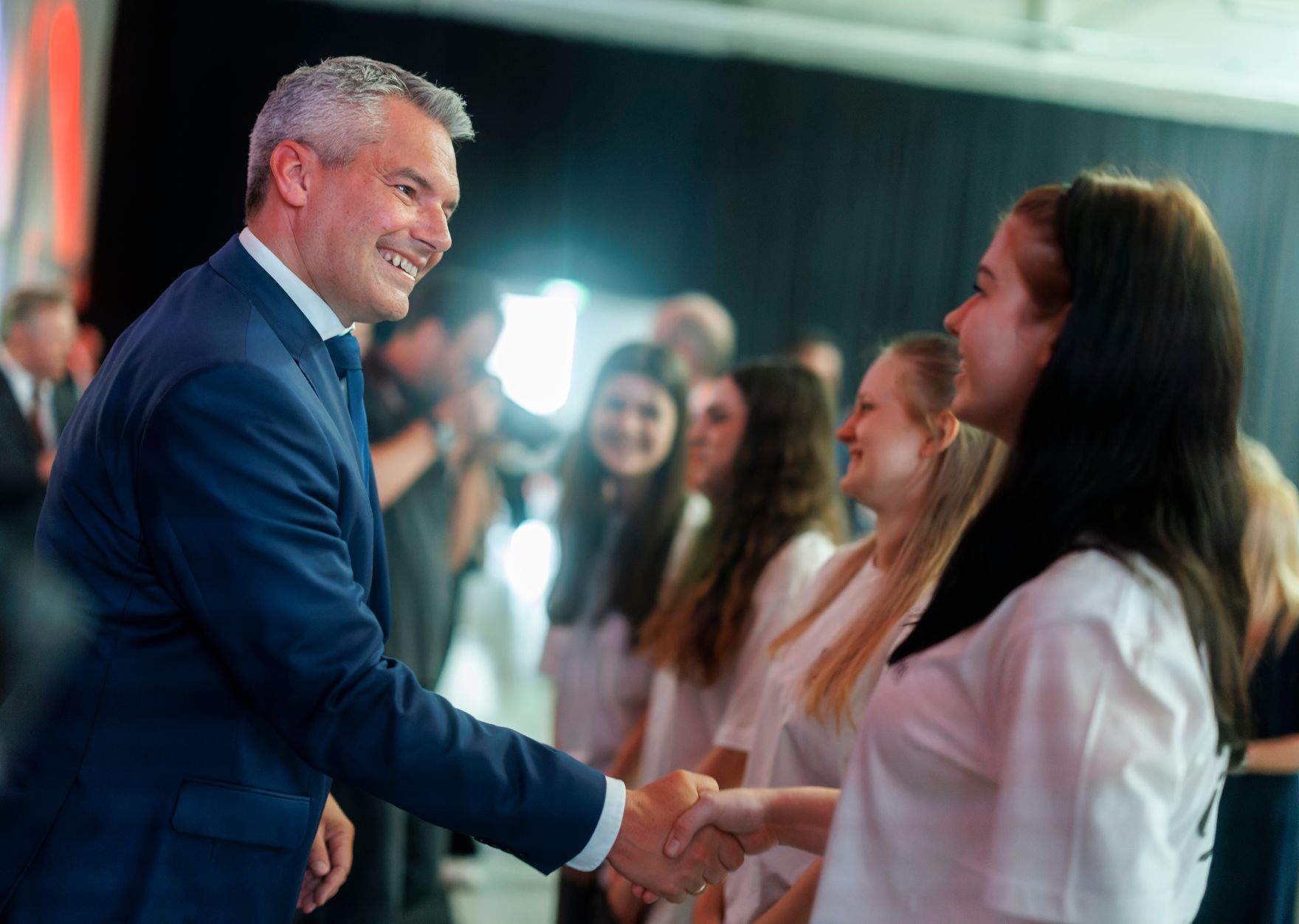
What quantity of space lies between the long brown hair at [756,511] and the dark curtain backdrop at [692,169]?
199 inches

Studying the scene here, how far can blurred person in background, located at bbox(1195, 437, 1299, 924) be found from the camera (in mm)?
2420

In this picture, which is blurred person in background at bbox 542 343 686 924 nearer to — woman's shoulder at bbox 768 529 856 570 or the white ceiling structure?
woman's shoulder at bbox 768 529 856 570

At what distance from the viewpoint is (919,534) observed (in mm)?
1833

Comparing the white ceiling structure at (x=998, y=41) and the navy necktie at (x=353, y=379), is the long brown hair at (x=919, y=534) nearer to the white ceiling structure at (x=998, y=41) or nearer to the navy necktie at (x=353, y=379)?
the navy necktie at (x=353, y=379)

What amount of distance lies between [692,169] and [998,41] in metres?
2.16

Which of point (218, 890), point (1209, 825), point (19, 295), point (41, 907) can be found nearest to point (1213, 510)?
point (1209, 825)

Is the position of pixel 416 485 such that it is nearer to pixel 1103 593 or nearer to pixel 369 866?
pixel 369 866

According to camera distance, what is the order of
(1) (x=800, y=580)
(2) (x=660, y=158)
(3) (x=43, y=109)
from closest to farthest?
(1) (x=800, y=580) → (3) (x=43, y=109) → (2) (x=660, y=158)

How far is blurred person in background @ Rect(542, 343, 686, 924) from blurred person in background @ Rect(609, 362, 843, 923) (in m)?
0.25

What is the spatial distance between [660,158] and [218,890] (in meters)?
7.41

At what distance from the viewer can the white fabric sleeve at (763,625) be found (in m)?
2.24

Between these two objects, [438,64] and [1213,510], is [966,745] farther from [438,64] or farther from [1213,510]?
[438,64]

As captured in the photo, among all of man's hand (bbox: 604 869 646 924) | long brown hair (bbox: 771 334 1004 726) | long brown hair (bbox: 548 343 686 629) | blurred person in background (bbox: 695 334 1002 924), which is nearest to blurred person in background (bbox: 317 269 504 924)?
long brown hair (bbox: 548 343 686 629)

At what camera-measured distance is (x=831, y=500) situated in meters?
2.53
